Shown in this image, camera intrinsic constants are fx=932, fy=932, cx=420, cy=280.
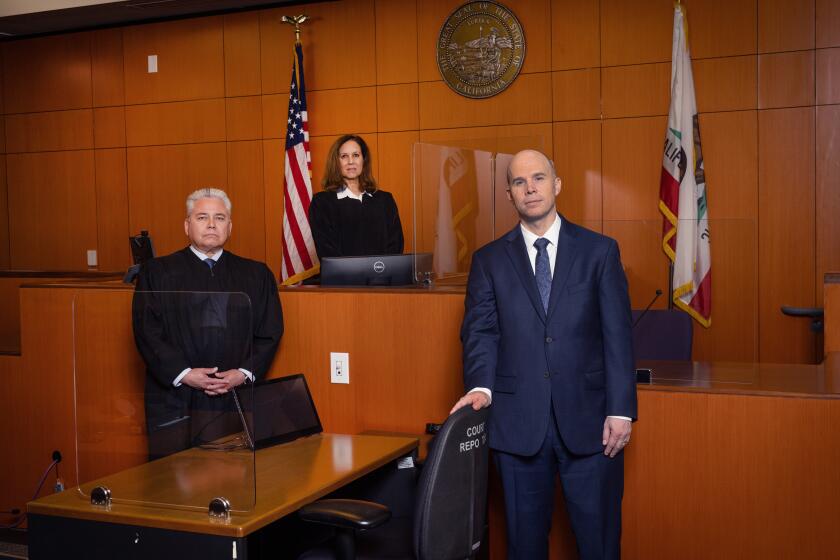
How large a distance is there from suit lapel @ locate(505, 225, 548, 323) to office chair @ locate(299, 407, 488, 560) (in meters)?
0.42

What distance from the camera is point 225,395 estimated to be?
8.01ft

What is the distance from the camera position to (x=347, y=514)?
246 centimetres

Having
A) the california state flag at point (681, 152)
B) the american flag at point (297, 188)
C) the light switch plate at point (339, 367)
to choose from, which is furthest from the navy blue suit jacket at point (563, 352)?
the american flag at point (297, 188)

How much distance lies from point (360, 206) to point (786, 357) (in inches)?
111

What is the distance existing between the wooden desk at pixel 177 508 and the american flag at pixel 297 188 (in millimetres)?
3790

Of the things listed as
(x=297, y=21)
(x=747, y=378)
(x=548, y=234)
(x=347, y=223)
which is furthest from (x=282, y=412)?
(x=297, y=21)

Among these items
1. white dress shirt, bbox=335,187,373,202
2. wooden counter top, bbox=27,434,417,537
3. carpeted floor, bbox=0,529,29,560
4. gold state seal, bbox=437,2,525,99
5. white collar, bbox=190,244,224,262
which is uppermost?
gold state seal, bbox=437,2,525,99

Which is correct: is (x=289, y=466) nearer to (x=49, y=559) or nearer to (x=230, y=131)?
(x=49, y=559)

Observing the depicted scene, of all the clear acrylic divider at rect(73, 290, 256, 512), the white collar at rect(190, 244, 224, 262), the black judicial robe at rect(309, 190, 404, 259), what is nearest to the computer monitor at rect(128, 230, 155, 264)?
the black judicial robe at rect(309, 190, 404, 259)

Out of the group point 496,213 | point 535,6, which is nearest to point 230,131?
point 535,6

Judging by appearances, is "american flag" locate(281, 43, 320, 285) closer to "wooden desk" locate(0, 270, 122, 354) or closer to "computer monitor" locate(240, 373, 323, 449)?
"wooden desk" locate(0, 270, 122, 354)

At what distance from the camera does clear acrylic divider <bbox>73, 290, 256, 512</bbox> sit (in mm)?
2445

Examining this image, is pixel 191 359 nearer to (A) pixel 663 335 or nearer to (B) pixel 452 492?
(B) pixel 452 492

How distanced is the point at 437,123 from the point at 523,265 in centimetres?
394
